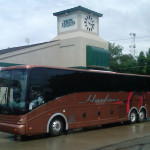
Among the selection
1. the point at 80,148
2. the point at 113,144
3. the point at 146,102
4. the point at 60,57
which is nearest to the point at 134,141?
the point at 113,144

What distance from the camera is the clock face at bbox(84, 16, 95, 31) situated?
29.2 meters

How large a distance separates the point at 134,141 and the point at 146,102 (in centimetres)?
765

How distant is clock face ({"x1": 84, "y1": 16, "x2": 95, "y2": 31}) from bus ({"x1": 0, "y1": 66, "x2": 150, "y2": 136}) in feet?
47.3

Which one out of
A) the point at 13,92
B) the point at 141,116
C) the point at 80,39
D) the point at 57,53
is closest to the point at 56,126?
the point at 13,92

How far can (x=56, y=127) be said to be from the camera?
1186 centimetres

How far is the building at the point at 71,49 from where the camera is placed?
90.6 feet

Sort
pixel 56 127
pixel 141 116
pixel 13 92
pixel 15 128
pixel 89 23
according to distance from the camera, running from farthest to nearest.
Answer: pixel 89 23 < pixel 141 116 < pixel 56 127 < pixel 13 92 < pixel 15 128

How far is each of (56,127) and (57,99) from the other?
4.06ft

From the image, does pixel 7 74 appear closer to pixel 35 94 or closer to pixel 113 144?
pixel 35 94

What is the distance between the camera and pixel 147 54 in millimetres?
41188

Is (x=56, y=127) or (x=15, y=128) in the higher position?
(x=15, y=128)

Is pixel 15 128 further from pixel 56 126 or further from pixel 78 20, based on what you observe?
pixel 78 20

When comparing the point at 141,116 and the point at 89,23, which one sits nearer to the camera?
the point at 141,116

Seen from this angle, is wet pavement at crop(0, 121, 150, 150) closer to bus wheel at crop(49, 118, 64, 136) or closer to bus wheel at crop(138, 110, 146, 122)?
bus wheel at crop(49, 118, 64, 136)
